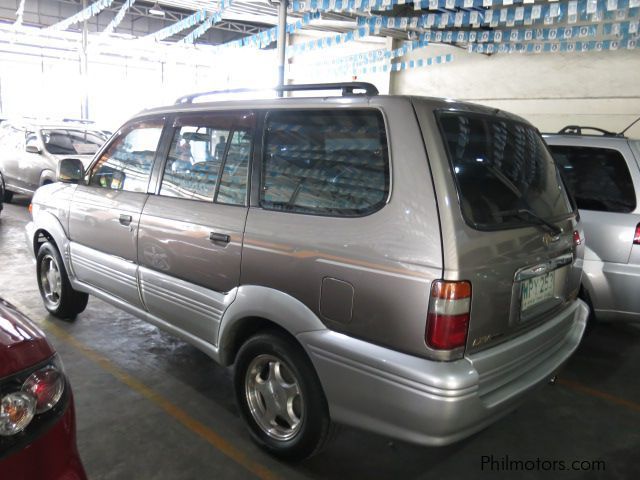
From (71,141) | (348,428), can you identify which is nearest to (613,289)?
(348,428)

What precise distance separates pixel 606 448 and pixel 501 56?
452 inches

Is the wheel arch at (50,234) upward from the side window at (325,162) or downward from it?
downward

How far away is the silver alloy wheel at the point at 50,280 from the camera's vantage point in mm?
4465

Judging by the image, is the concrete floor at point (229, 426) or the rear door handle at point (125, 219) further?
the rear door handle at point (125, 219)

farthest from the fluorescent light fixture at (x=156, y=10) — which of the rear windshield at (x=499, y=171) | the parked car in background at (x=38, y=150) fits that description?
the rear windshield at (x=499, y=171)

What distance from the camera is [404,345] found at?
2072 mm

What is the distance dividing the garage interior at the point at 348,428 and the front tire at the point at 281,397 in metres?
0.15

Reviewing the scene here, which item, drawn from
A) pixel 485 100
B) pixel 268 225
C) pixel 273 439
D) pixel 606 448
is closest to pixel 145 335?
pixel 273 439

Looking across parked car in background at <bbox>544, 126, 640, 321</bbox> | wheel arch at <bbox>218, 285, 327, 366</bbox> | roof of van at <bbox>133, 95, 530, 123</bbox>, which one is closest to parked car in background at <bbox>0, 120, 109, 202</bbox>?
roof of van at <bbox>133, 95, 530, 123</bbox>

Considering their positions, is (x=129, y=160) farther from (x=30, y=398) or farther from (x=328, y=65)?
(x=328, y=65)

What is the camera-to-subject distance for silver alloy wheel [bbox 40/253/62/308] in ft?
14.6

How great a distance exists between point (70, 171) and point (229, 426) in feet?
7.70

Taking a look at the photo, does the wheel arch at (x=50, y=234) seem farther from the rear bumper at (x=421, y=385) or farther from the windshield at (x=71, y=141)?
the windshield at (x=71, y=141)

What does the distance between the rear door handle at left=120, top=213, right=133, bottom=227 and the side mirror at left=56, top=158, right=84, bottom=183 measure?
2.61 ft
